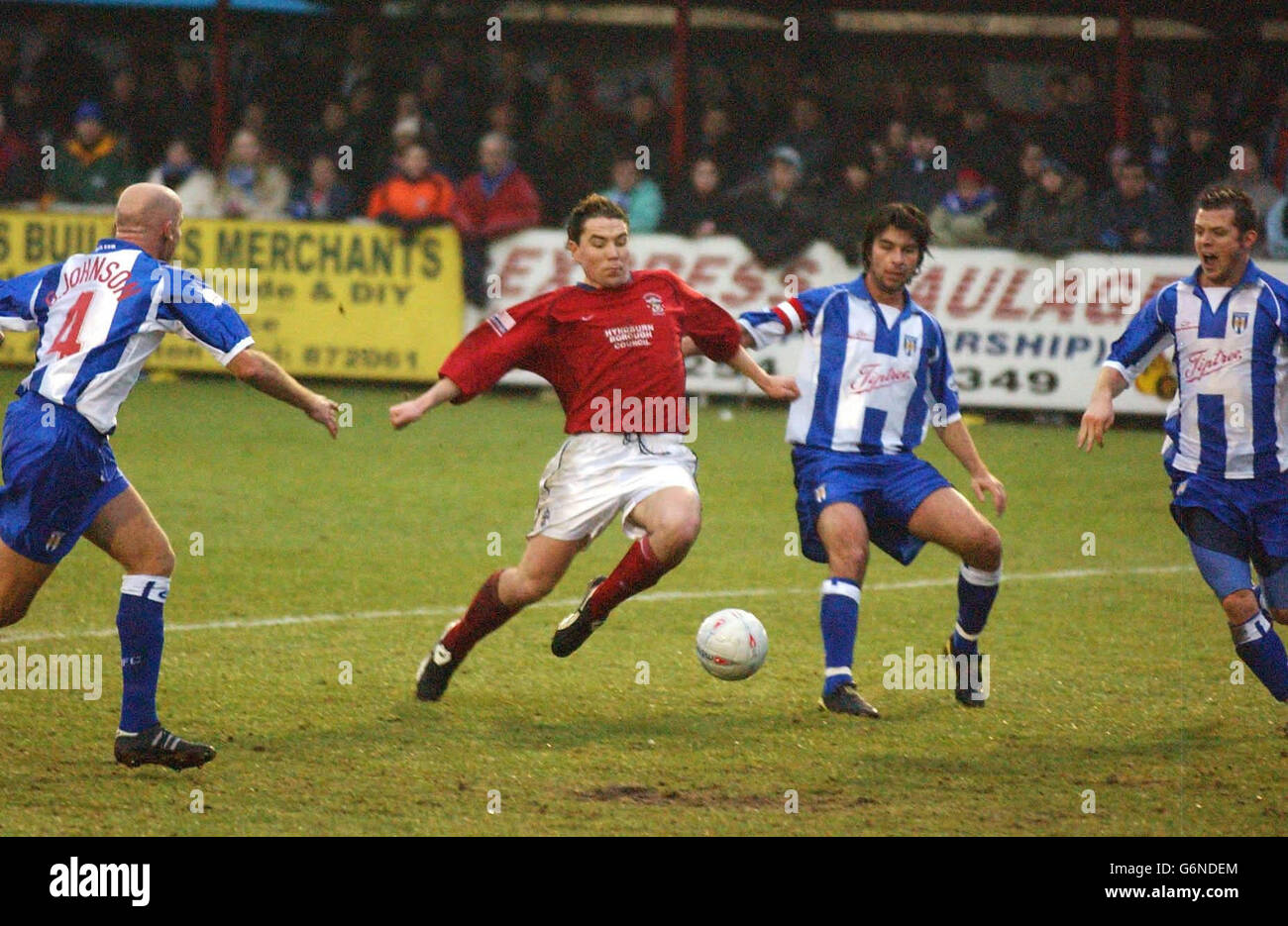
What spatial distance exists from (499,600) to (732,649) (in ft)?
2.81

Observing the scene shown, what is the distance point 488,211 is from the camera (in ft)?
50.4

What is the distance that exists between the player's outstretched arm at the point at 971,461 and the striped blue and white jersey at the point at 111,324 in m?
2.77

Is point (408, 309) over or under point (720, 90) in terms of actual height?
under

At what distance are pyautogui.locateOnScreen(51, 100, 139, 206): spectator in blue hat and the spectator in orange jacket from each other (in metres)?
3.14

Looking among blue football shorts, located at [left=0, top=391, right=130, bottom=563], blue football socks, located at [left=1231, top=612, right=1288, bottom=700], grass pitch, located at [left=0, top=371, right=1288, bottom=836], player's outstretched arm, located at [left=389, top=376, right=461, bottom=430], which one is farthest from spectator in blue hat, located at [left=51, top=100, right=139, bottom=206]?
blue football socks, located at [left=1231, top=612, right=1288, bottom=700]

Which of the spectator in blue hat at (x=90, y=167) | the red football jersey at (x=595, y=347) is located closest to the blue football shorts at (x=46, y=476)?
the red football jersey at (x=595, y=347)

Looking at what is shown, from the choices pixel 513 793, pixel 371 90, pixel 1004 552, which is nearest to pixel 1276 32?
pixel 371 90

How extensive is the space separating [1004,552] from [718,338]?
3316mm

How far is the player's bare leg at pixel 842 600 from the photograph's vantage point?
6664mm

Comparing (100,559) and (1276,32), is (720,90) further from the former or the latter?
(100,559)

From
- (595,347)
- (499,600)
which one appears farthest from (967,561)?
(499,600)

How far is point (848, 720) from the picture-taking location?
21.6 feet

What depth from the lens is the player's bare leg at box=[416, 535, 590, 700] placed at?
21.9 feet

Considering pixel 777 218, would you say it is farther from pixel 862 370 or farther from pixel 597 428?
pixel 597 428
